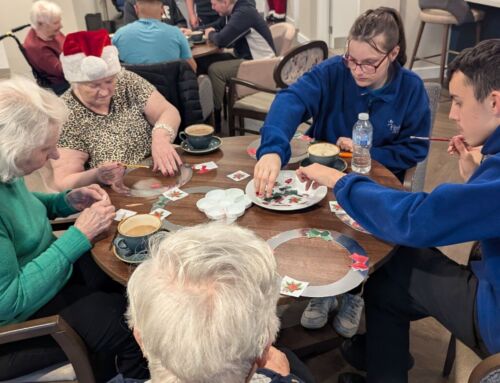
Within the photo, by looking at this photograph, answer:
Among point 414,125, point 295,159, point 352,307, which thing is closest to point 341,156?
point 295,159

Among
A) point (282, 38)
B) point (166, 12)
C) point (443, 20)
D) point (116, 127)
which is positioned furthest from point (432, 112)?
point (166, 12)

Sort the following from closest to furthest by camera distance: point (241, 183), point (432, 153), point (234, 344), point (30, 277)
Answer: point (234, 344) → point (30, 277) → point (241, 183) → point (432, 153)

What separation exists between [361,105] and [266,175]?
63cm

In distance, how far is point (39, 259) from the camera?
1.44 m

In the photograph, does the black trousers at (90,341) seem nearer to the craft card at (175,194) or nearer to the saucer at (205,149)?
the craft card at (175,194)

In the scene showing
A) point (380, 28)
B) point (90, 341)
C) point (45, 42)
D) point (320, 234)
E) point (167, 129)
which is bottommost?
point (90, 341)

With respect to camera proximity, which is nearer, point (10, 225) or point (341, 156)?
point (10, 225)

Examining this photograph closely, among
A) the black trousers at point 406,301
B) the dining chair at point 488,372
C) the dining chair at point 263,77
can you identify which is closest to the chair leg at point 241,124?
the dining chair at point 263,77

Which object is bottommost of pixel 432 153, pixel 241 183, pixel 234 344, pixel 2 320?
pixel 432 153

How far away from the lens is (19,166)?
1.45m

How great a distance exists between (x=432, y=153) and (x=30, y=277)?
3.19 meters

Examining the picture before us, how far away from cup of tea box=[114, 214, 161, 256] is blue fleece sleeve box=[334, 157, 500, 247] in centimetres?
62

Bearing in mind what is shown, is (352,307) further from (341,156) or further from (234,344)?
(234,344)

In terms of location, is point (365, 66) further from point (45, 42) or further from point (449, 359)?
point (45, 42)
